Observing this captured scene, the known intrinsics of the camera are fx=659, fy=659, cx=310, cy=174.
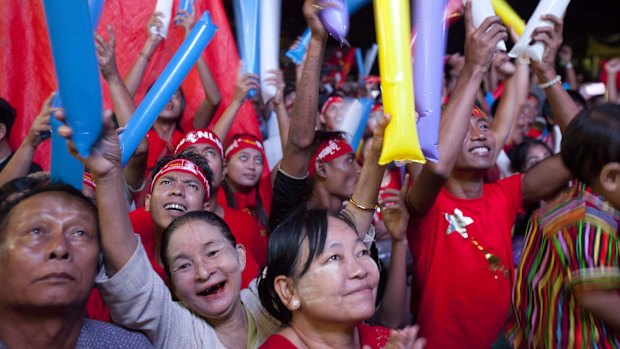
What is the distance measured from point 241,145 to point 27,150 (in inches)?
42.8

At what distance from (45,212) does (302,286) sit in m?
0.58

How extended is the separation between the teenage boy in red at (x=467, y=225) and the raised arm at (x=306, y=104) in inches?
16.1

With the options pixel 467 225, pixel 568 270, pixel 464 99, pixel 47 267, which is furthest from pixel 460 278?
pixel 47 267

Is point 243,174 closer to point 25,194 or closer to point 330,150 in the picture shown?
point 330,150

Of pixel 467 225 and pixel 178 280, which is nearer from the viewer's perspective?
pixel 178 280

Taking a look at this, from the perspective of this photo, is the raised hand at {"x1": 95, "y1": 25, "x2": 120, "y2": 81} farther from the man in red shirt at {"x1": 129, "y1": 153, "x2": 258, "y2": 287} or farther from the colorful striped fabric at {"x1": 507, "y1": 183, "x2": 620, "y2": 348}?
the colorful striped fabric at {"x1": 507, "y1": 183, "x2": 620, "y2": 348}

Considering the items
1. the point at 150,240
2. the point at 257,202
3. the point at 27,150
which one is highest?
the point at 27,150

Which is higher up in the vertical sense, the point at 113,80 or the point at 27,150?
the point at 113,80

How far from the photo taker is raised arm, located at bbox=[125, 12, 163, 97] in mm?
2771

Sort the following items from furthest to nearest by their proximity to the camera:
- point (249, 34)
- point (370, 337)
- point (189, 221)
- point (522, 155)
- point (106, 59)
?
point (522, 155) → point (249, 34) → point (106, 59) → point (189, 221) → point (370, 337)

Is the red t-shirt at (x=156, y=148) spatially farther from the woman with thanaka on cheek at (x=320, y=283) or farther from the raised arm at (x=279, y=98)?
the woman with thanaka on cheek at (x=320, y=283)

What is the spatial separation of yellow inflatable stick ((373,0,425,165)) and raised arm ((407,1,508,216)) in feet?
1.55

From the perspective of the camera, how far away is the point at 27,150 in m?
2.13

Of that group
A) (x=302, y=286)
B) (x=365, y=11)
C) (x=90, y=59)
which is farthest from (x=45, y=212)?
(x=365, y=11)
